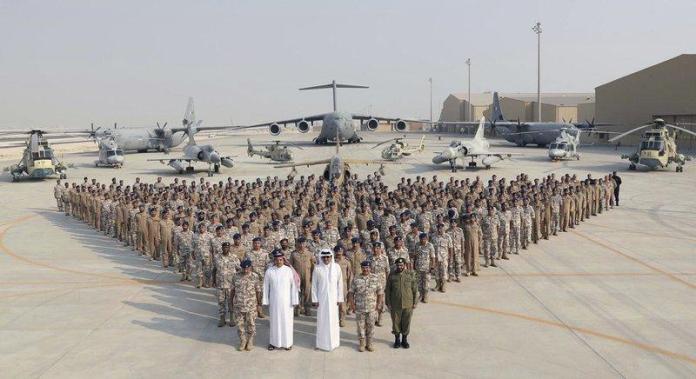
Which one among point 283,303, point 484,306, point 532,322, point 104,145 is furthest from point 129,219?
point 104,145

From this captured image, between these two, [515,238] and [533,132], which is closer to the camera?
[515,238]

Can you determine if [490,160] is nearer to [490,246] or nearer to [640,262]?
[640,262]

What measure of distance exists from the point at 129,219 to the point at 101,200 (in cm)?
275

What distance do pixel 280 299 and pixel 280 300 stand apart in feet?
0.05

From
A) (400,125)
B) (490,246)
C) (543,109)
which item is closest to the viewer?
(490,246)

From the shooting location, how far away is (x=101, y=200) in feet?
54.4

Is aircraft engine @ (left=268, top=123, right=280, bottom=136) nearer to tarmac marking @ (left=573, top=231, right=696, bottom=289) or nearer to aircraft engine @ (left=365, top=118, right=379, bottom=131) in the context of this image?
aircraft engine @ (left=365, top=118, right=379, bottom=131)

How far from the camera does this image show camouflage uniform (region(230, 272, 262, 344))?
781cm

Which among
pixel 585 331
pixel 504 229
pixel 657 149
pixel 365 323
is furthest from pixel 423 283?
pixel 657 149

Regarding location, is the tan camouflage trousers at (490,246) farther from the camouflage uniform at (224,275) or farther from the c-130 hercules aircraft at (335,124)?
the c-130 hercules aircraft at (335,124)

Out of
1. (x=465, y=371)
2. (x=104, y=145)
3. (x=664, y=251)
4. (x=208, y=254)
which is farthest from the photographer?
(x=104, y=145)

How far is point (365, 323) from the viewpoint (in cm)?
777

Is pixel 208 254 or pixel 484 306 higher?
pixel 208 254

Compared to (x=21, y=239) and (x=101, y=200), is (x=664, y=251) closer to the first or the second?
(x=101, y=200)
